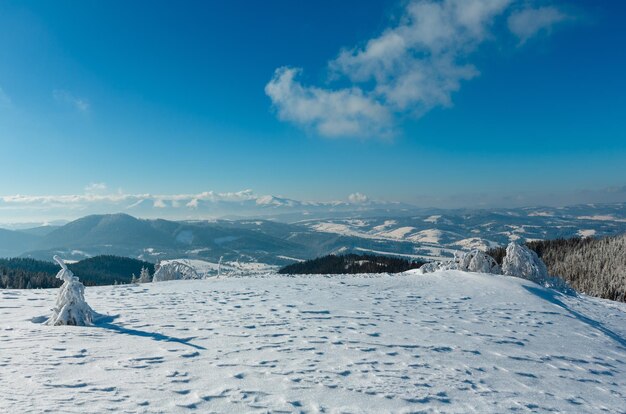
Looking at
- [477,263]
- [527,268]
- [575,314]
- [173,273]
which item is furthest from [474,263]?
[173,273]

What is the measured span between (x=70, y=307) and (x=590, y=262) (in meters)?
118

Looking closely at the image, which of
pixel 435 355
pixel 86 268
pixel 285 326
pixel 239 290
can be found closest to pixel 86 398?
pixel 285 326

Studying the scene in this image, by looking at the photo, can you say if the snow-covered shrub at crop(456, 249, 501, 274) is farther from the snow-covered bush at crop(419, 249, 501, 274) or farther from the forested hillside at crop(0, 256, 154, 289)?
the forested hillside at crop(0, 256, 154, 289)

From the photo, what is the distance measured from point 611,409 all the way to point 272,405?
823cm

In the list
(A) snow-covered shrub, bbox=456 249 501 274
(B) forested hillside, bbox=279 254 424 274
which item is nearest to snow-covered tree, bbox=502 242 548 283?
(A) snow-covered shrub, bbox=456 249 501 274

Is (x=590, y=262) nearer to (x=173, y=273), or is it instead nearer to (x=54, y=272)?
(x=173, y=273)

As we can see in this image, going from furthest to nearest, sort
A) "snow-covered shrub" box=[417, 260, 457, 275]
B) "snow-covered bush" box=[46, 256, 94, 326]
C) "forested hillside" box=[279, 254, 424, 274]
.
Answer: "forested hillside" box=[279, 254, 424, 274] < "snow-covered shrub" box=[417, 260, 457, 275] < "snow-covered bush" box=[46, 256, 94, 326]

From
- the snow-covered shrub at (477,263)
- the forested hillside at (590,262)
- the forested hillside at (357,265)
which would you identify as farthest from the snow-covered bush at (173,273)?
the forested hillside at (590,262)

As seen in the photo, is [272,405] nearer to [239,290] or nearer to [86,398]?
[86,398]

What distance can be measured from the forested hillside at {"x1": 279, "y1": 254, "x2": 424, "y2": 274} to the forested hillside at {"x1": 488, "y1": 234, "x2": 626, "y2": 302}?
24254 mm

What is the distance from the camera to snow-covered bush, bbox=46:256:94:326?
12344mm

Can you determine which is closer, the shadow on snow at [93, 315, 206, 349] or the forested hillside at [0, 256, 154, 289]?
the shadow on snow at [93, 315, 206, 349]

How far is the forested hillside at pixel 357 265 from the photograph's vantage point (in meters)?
99.6

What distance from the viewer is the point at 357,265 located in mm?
112062
